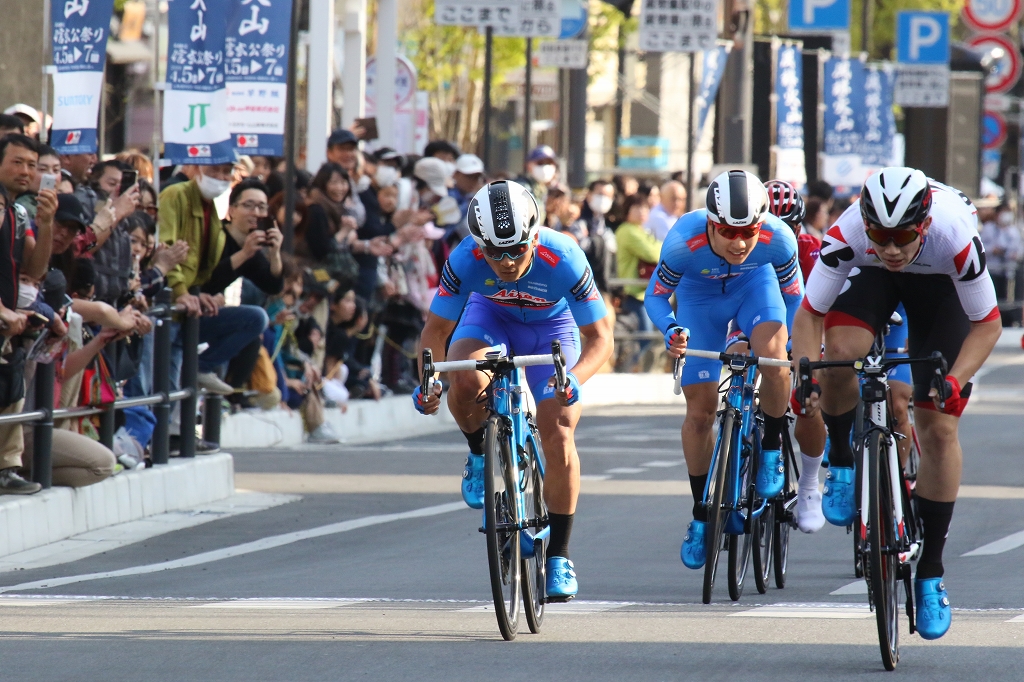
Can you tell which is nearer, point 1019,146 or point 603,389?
point 603,389

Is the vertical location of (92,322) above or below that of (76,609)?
above

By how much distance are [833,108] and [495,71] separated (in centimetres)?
1622

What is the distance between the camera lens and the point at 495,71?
48156mm

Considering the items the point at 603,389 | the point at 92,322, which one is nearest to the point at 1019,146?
the point at 603,389

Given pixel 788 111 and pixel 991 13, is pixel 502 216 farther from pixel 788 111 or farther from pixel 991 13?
pixel 991 13

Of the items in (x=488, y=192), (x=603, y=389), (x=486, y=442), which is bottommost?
(x=603, y=389)

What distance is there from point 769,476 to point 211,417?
5664 mm

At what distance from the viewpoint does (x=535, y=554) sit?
28.1ft

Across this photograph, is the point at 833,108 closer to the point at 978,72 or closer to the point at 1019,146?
the point at 978,72

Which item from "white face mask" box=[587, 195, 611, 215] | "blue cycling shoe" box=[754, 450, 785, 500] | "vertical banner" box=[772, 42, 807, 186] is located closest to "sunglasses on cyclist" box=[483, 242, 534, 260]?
"blue cycling shoe" box=[754, 450, 785, 500]

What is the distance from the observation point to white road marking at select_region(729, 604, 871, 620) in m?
9.10

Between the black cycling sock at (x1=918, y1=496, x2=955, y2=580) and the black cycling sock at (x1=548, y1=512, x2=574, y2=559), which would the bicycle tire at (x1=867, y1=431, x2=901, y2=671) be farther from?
the black cycling sock at (x1=548, y1=512, x2=574, y2=559)

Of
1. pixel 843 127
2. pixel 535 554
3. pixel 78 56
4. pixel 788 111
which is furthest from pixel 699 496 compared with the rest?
pixel 843 127

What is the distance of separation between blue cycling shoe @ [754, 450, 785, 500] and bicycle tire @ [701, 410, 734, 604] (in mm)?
467
